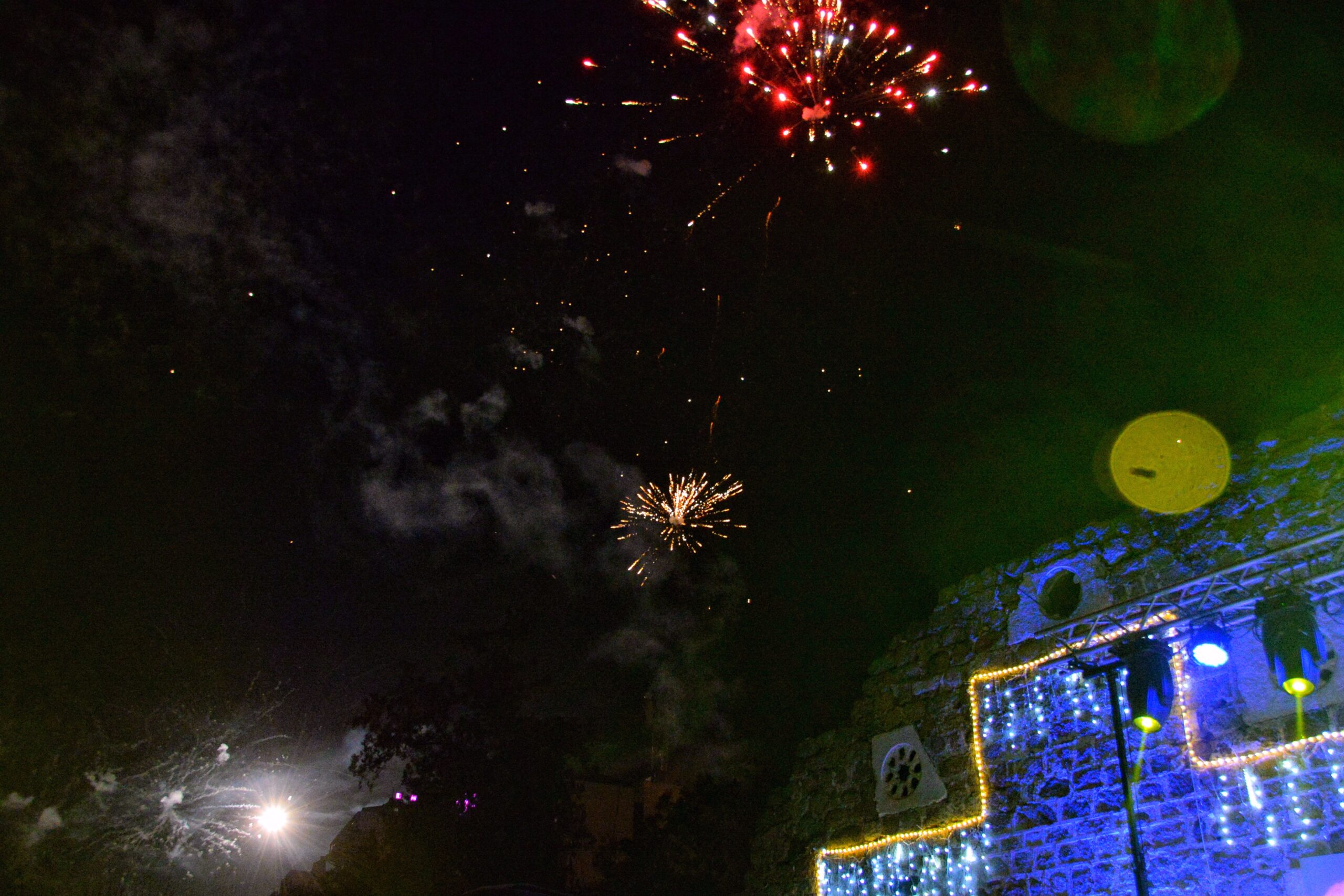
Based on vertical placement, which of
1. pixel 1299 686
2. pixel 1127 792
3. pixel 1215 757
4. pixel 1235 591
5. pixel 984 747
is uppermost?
pixel 1235 591

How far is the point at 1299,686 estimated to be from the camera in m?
4.62

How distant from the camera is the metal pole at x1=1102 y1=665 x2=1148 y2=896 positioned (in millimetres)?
4652

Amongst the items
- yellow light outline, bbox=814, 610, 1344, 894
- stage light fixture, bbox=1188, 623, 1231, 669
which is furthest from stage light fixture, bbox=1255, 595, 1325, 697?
yellow light outline, bbox=814, 610, 1344, 894

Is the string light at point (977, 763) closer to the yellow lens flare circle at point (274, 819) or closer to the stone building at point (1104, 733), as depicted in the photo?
Answer: the stone building at point (1104, 733)

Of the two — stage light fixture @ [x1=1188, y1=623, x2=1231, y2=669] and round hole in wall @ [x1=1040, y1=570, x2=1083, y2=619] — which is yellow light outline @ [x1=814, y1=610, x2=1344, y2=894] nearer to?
stage light fixture @ [x1=1188, y1=623, x2=1231, y2=669]

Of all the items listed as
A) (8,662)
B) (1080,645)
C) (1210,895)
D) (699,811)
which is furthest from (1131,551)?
(8,662)

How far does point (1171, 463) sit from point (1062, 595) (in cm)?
125

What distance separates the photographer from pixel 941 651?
284 inches

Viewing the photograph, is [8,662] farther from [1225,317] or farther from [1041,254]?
A: [1225,317]

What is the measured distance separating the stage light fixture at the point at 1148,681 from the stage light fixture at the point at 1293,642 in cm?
53

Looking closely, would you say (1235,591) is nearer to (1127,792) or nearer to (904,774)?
(1127,792)

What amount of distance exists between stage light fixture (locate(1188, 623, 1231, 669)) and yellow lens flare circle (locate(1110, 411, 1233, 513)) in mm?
1028

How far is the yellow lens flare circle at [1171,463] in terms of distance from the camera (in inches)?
226

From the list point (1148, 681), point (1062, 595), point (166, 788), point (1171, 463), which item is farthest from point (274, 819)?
point (1171, 463)
